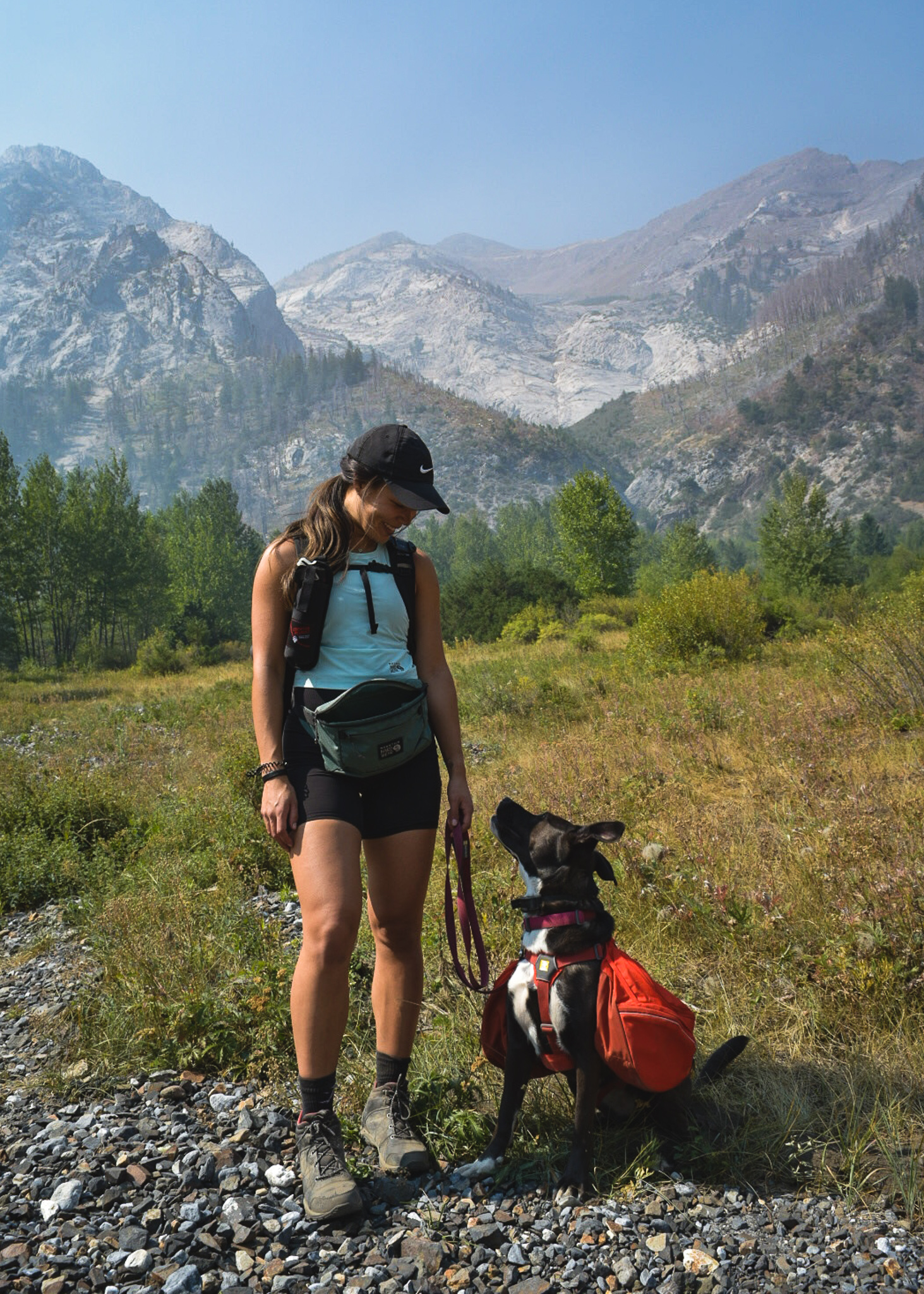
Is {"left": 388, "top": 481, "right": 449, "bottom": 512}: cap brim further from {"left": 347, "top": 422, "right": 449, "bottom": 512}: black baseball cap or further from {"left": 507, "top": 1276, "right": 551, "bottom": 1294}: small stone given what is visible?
{"left": 507, "top": 1276, "right": 551, "bottom": 1294}: small stone

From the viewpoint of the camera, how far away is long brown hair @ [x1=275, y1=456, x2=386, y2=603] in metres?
2.69

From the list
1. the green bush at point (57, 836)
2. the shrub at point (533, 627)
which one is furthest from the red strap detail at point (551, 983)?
the shrub at point (533, 627)

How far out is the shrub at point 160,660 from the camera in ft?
108

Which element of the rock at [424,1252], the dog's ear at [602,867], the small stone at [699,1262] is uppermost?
the dog's ear at [602,867]

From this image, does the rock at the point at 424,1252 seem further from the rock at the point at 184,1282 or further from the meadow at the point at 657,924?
the rock at the point at 184,1282

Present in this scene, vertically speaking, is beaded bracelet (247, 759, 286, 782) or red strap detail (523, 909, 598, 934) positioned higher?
beaded bracelet (247, 759, 286, 782)

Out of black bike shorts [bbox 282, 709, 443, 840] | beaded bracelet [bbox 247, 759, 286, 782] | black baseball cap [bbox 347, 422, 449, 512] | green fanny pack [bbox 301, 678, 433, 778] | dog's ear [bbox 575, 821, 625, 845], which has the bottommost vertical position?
dog's ear [bbox 575, 821, 625, 845]

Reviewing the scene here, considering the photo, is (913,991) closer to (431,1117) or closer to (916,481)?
(431,1117)

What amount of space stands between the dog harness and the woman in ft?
1.48

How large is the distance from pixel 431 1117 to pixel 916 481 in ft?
561

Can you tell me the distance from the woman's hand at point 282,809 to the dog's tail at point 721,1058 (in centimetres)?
177

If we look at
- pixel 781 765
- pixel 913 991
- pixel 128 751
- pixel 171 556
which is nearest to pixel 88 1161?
pixel 913 991

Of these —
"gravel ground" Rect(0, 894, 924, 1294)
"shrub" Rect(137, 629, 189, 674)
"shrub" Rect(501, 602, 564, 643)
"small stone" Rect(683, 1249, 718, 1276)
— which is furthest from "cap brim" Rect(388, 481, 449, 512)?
"shrub" Rect(137, 629, 189, 674)

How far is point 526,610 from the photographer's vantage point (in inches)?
1262
